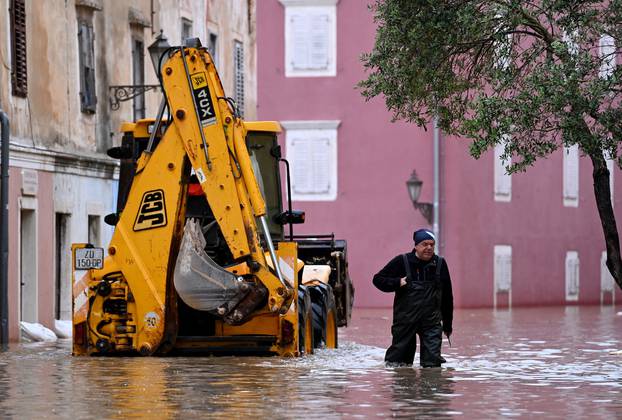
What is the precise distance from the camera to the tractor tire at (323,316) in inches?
927

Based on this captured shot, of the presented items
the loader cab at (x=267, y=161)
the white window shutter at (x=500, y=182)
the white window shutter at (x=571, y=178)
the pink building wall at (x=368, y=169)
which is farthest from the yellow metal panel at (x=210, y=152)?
the white window shutter at (x=571, y=178)

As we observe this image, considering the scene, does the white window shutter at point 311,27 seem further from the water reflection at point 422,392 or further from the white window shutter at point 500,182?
the water reflection at point 422,392

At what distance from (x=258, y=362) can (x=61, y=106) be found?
13124mm

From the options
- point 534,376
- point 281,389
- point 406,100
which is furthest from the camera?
point 406,100

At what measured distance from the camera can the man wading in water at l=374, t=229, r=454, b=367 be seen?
19.3 m

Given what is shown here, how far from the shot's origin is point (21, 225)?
31.1 meters

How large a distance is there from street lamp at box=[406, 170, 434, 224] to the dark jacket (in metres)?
28.8

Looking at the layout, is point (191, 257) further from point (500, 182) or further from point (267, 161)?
point (500, 182)

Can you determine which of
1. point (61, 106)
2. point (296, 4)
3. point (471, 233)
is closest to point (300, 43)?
point (296, 4)

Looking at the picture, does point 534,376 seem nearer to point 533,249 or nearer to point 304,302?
point 304,302

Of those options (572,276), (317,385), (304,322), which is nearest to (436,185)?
(572,276)

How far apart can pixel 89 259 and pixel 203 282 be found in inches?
55.3

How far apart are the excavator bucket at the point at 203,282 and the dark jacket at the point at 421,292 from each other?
1831 millimetres

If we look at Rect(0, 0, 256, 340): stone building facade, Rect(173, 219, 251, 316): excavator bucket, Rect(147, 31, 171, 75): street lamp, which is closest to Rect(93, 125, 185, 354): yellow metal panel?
Rect(173, 219, 251, 316): excavator bucket
